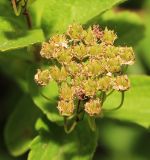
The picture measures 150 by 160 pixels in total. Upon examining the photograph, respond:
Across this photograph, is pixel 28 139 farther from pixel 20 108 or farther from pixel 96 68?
pixel 96 68

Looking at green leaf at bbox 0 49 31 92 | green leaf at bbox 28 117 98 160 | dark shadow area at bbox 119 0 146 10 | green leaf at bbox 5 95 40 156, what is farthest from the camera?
Result: dark shadow area at bbox 119 0 146 10

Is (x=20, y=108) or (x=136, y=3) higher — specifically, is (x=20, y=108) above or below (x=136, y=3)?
below

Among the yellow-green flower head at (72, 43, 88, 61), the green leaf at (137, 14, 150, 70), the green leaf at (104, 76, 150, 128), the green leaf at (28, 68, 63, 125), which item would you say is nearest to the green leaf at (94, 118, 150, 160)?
the green leaf at (137, 14, 150, 70)

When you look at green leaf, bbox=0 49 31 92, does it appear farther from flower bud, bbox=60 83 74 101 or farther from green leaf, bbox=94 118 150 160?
flower bud, bbox=60 83 74 101

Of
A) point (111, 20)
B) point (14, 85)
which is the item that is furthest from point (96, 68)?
point (14, 85)

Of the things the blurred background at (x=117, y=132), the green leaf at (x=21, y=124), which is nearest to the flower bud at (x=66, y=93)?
the green leaf at (x=21, y=124)

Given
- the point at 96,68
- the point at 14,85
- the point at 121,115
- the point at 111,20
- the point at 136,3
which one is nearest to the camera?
the point at 96,68
